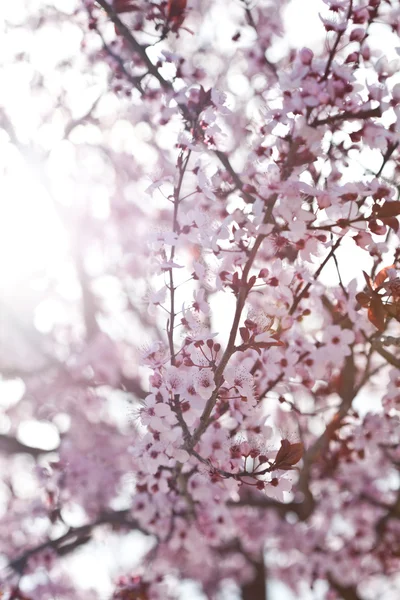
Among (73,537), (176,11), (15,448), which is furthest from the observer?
→ (15,448)

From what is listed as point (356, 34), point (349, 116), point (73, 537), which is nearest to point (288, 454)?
point (349, 116)

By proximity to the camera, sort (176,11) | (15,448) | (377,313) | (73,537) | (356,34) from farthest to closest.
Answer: (15,448)
(73,537)
(176,11)
(356,34)
(377,313)

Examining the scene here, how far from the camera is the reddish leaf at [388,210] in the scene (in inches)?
72.7

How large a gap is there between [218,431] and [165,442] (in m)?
0.46

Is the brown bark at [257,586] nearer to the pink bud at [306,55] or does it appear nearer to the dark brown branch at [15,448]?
the dark brown branch at [15,448]

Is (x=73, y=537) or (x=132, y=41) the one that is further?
(x=73, y=537)

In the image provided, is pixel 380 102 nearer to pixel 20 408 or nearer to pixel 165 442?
pixel 165 442

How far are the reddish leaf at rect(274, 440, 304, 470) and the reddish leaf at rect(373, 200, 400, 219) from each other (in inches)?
32.0

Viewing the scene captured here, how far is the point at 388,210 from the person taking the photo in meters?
1.85

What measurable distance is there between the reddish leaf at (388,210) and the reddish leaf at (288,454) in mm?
814

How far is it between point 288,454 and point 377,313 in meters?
0.64

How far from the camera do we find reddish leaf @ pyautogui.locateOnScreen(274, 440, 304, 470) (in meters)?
1.80

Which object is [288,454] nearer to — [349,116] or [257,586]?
[349,116]

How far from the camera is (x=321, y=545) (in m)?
5.82
